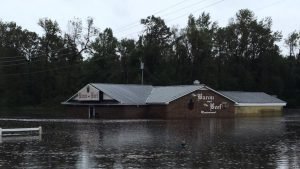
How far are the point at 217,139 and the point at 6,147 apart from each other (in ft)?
37.3

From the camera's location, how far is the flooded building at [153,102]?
201ft

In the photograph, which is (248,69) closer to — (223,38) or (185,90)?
(223,38)

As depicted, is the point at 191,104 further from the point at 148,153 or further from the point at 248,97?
the point at 148,153

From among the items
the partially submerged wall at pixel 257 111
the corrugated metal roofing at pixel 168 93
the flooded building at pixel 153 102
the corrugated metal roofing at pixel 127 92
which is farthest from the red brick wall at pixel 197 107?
the corrugated metal roofing at pixel 127 92

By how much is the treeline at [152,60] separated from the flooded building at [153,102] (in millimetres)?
25213

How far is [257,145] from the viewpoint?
83.1 feet

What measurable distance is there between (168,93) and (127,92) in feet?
16.7

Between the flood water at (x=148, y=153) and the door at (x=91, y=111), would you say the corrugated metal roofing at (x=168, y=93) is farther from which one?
the flood water at (x=148, y=153)

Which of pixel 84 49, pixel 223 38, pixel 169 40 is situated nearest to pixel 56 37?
pixel 84 49

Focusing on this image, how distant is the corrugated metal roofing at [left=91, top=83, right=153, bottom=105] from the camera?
61.7 metres

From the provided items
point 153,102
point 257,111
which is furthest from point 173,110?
point 257,111

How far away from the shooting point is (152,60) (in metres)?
93.8

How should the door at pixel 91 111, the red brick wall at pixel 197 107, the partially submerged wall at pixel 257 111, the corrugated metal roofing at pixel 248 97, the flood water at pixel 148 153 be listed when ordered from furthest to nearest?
the corrugated metal roofing at pixel 248 97 < the partially submerged wall at pixel 257 111 < the door at pixel 91 111 < the red brick wall at pixel 197 107 < the flood water at pixel 148 153

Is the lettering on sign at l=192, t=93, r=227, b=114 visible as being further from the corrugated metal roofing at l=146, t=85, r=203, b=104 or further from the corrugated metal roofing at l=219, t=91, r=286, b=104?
the corrugated metal roofing at l=219, t=91, r=286, b=104
